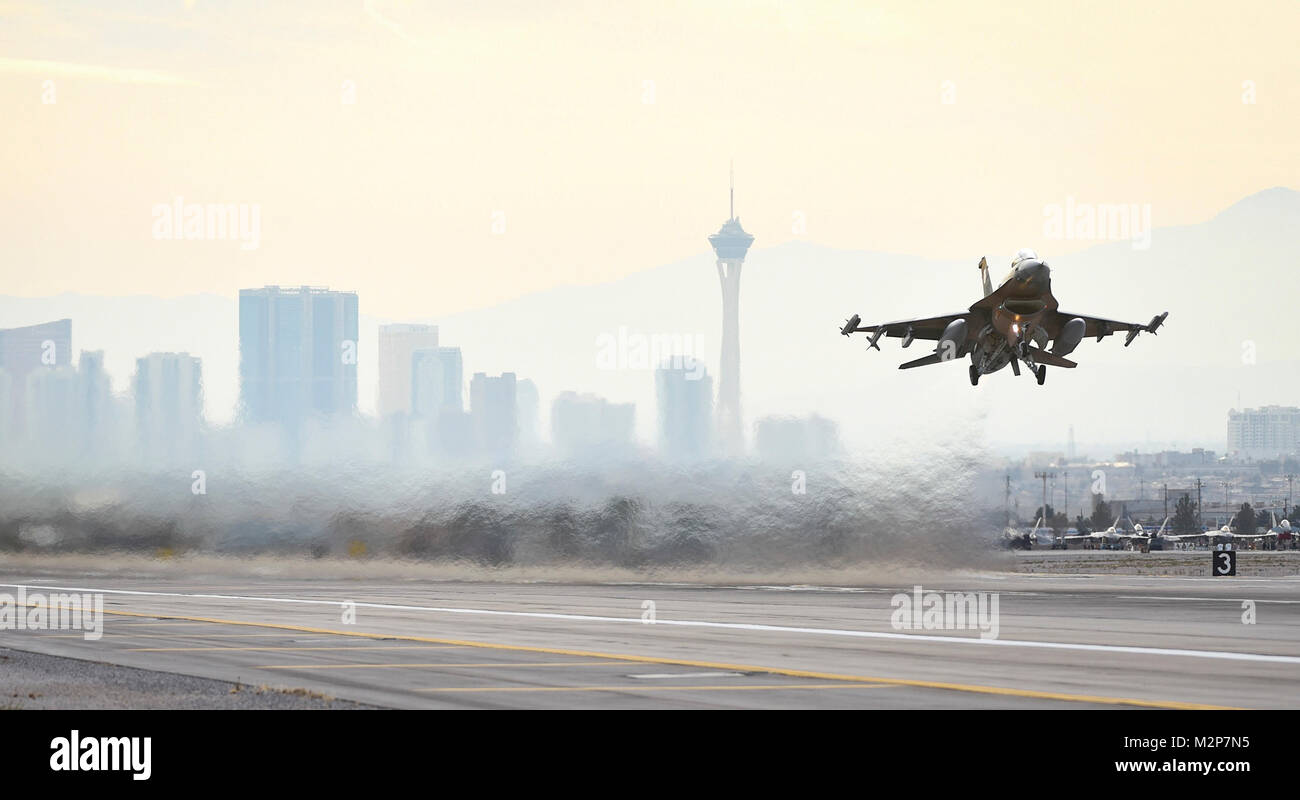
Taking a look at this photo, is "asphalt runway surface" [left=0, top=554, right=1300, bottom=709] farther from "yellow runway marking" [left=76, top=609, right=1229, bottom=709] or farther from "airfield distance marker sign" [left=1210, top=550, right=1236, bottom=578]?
"airfield distance marker sign" [left=1210, top=550, right=1236, bottom=578]

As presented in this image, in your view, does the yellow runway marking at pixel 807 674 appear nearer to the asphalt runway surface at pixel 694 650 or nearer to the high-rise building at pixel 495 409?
the asphalt runway surface at pixel 694 650

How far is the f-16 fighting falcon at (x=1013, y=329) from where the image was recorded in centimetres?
4647

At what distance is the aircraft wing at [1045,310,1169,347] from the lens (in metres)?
51.6

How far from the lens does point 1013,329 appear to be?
49781 millimetres

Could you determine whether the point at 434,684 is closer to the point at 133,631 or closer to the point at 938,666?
the point at 938,666

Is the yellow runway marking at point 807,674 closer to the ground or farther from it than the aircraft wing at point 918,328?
closer to the ground

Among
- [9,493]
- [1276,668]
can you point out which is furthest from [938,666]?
[9,493]

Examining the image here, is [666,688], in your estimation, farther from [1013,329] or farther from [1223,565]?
[1223,565]

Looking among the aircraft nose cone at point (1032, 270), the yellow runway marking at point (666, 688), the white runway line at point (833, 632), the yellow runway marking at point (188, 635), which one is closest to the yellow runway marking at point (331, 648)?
the yellow runway marking at point (188, 635)

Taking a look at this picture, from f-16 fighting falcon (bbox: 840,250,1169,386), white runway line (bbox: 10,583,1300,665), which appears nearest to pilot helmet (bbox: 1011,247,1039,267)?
f-16 fighting falcon (bbox: 840,250,1169,386)

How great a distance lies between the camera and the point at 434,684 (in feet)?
67.5

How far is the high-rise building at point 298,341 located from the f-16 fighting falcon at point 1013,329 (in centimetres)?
4512
